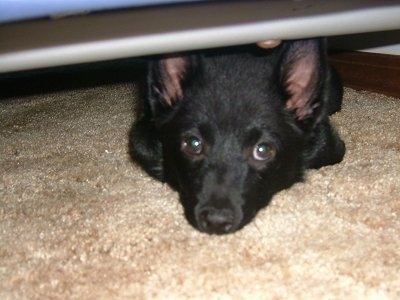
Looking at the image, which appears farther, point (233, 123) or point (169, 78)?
point (169, 78)

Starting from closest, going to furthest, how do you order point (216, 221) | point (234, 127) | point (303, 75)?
point (216, 221), point (234, 127), point (303, 75)

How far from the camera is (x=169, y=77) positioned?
5.32ft

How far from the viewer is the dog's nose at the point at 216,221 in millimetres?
1330

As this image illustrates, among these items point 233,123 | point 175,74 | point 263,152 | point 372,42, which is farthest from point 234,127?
point 372,42

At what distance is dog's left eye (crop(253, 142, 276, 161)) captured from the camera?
4.96 feet

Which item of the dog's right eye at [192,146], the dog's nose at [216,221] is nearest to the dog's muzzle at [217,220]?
the dog's nose at [216,221]

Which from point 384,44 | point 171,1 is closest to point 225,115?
point 171,1

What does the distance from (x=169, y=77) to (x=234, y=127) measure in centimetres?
27

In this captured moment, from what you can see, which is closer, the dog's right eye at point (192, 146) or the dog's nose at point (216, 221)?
the dog's nose at point (216, 221)

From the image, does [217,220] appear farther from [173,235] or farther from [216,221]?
[173,235]

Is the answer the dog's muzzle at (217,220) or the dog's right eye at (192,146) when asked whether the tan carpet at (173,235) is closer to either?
the dog's muzzle at (217,220)

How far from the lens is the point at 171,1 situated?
1132 millimetres

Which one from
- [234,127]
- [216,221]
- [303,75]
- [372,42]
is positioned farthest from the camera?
[372,42]

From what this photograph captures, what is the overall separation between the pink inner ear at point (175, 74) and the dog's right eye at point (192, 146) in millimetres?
158
